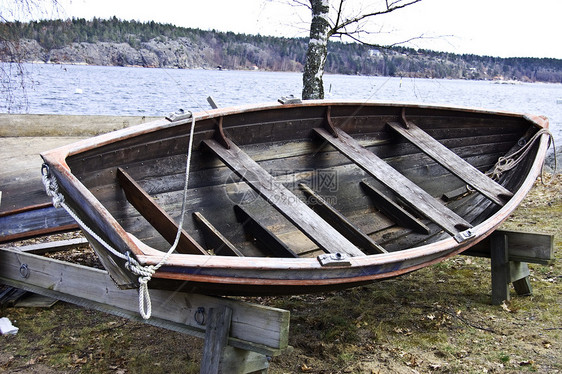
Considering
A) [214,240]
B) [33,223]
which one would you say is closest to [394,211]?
[214,240]

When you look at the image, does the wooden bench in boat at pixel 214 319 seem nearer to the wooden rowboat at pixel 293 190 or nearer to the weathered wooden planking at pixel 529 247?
the wooden rowboat at pixel 293 190

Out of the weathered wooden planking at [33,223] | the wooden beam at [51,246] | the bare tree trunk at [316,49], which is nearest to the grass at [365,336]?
the weathered wooden planking at [33,223]

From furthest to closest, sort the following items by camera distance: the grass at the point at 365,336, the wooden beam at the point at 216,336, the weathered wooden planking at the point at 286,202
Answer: the grass at the point at 365,336 < the weathered wooden planking at the point at 286,202 < the wooden beam at the point at 216,336

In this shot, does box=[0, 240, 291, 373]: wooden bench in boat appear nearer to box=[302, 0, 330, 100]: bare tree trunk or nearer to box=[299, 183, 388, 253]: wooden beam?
box=[299, 183, 388, 253]: wooden beam

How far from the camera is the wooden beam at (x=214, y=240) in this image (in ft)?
14.0

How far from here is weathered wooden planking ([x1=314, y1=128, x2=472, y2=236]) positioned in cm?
455

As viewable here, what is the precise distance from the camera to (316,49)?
833cm

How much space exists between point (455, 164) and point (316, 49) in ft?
11.9

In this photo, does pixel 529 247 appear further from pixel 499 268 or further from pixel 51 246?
pixel 51 246

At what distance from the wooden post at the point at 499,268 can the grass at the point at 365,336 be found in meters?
0.12

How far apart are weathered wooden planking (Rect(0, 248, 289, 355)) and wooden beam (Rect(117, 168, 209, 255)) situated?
0.35m

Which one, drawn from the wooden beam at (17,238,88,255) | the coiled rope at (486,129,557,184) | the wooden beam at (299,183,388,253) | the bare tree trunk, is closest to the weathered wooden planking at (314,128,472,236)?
the wooden beam at (299,183,388,253)

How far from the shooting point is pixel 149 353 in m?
4.06

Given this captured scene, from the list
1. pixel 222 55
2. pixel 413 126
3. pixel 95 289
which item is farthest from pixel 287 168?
pixel 222 55
